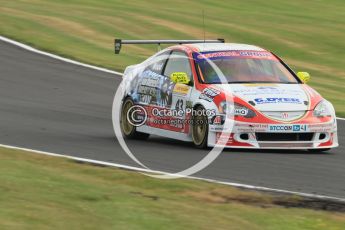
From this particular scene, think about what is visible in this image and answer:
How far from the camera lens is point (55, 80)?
842 inches

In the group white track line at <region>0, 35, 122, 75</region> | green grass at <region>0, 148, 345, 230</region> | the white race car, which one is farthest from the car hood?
white track line at <region>0, 35, 122, 75</region>

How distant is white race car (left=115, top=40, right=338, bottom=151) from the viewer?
13.4 m

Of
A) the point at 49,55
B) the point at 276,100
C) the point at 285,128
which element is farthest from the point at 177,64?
the point at 49,55

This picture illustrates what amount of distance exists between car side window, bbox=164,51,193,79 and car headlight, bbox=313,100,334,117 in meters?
1.98

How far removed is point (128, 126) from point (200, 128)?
6.45 feet

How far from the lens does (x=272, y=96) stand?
538 inches

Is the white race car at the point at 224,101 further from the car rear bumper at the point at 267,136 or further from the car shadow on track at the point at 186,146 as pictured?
the car shadow on track at the point at 186,146

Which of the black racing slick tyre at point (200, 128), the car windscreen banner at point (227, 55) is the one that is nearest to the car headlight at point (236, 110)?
the black racing slick tyre at point (200, 128)

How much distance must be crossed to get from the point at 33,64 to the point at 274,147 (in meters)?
10.7

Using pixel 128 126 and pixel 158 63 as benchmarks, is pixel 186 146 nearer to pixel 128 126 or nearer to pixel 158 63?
pixel 128 126

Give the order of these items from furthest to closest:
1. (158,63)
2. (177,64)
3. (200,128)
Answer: (158,63) < (177,64) < (200,128)

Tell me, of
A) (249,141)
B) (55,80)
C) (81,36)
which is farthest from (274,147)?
(81,36)

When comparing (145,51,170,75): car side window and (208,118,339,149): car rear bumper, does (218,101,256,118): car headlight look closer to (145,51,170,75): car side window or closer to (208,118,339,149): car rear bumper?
(208,118,339,149): car rear bumper

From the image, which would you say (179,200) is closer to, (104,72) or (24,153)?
(24,153)
